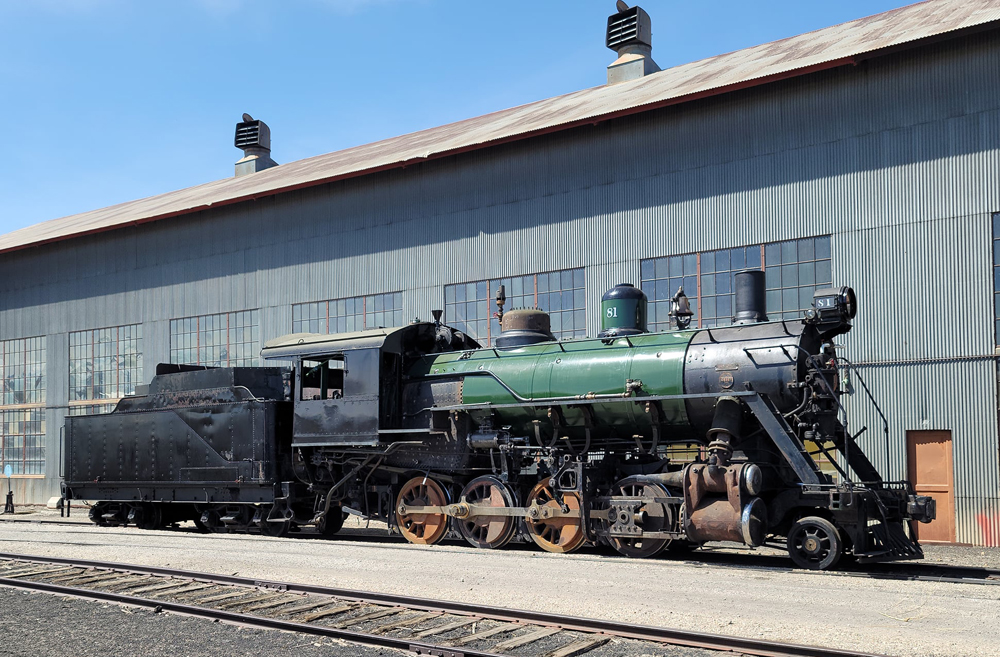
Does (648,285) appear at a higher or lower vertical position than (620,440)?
higher

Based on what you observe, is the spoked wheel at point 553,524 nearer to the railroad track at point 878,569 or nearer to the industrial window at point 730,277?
the railroad track at point 878,569

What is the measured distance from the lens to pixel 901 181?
16.3m

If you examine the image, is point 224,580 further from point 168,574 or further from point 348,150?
point 348,150

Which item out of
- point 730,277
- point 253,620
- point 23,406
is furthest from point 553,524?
point 23,406

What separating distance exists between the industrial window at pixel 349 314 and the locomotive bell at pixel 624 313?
9910 mm

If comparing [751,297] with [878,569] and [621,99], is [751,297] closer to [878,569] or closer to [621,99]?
[878,569]

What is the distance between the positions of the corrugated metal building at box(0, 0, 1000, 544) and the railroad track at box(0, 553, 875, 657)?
5734 millimetres

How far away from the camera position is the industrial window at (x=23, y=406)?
31219 millimetres

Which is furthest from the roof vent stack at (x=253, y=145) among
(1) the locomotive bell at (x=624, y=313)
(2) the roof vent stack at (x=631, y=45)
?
(1) the locomotive bell at (x=624, y=313)

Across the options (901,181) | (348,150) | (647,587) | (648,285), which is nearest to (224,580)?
(647,587)

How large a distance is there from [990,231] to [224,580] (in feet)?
43.5

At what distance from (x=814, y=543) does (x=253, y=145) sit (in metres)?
31.5

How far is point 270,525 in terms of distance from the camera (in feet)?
53.9

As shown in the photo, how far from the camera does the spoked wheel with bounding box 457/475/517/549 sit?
13.4 metres
